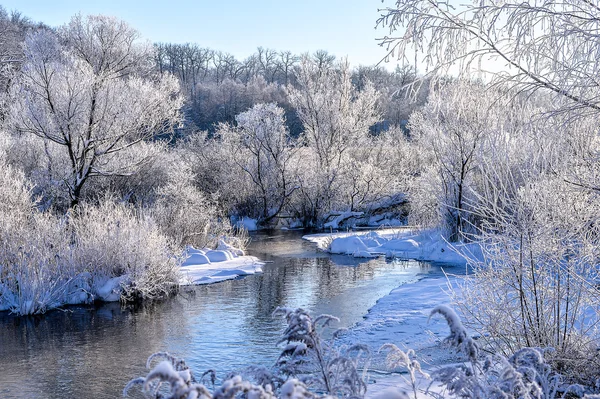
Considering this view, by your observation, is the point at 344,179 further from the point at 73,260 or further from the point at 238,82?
the point at 238,82

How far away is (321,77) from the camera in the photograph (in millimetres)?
27797

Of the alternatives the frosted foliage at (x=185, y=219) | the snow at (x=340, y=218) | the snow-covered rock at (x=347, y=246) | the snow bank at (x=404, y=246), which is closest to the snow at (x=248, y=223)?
the snow at (x=340, y=218)

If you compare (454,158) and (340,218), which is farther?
(340,218)

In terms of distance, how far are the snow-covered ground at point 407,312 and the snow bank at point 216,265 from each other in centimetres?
330

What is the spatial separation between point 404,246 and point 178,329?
9.75m

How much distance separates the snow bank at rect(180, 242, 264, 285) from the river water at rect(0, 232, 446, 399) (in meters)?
0.45

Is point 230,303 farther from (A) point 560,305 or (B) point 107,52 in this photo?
(B) point 107,52

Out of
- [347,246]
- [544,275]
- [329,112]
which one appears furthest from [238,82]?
[544,275]

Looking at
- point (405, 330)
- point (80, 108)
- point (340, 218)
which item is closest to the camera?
point (405, 330)

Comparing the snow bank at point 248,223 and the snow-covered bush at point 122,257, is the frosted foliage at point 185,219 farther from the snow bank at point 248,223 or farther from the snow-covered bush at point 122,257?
the snow bank at point 248,223

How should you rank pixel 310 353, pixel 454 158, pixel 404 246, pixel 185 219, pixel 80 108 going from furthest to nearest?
pixel 404 246 < pixel 454 158 < pixel 185 219 < pixel 80 108 < pixel 310 353

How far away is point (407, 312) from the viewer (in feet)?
31.9

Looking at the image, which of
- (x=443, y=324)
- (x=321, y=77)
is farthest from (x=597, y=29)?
(x=321, y=77)

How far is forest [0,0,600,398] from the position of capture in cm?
432
